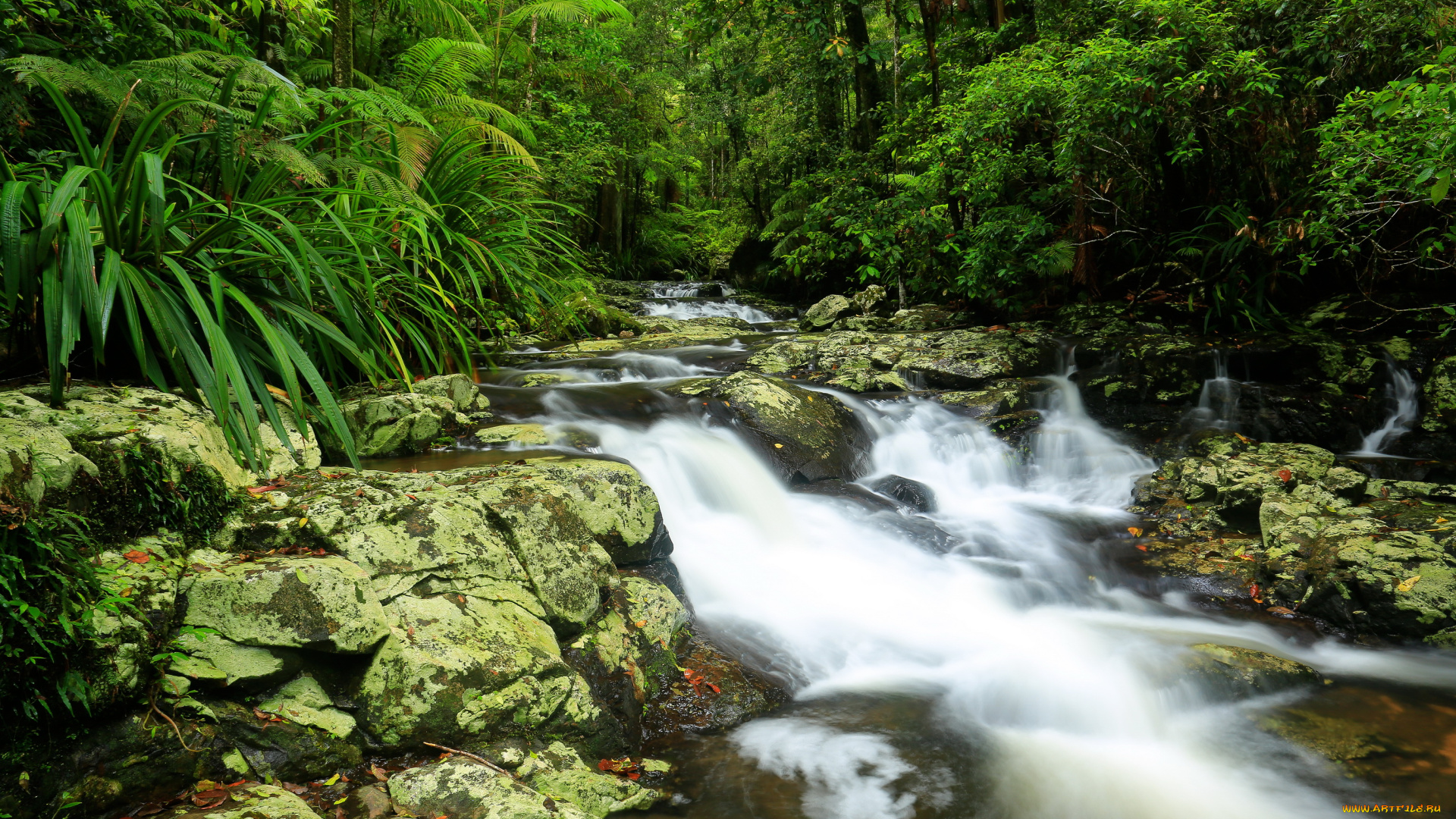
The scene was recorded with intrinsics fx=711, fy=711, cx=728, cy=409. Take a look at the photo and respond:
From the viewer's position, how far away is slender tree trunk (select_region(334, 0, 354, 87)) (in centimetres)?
625

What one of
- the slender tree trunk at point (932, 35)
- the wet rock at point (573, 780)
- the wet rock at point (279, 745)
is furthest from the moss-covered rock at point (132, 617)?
the slender tree trunk at point (932, 35)

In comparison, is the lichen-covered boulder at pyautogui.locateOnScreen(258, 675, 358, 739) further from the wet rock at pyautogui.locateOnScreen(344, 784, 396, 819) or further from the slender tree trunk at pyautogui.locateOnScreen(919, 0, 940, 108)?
the slender tree trunk at pyautogui.locateOnScreen(919, 0, 940, 108)

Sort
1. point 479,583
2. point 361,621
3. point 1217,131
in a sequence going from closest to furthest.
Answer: point 361,621
point 479,583
point 1217,131

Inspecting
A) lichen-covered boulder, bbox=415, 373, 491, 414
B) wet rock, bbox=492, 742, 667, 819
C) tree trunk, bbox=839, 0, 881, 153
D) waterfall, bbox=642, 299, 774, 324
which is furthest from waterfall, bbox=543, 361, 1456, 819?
waterfall, bbox=642, 299, 774, 324

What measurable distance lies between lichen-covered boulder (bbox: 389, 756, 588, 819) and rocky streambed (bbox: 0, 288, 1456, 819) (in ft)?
0.03

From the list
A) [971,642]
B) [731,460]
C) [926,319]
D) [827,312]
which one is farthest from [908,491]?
[827,312]

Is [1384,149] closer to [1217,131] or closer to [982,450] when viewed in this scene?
[1217,131]

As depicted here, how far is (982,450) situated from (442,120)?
6.79m

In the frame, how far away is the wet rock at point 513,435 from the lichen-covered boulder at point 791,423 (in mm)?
1718

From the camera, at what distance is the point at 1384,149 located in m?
5.09

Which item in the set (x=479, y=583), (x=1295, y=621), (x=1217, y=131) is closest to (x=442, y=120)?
(x=479, y=583)

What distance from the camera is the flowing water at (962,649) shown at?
3.02m

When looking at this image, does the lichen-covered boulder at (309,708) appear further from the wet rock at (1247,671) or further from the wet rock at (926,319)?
the wet rock at (926,319)

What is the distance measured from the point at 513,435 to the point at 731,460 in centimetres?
168
